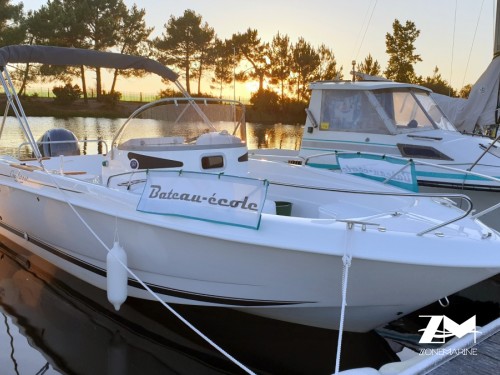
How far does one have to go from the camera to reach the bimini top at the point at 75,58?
16.9 ft

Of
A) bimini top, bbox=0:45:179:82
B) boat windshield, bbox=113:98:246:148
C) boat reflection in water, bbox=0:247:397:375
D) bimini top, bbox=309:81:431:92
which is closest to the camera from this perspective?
boat reflection in water, bbox=0:247:397:375

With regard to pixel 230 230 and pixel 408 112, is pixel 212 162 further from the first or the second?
pixel 408 112

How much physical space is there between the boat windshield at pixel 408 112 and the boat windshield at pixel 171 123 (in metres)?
3.39

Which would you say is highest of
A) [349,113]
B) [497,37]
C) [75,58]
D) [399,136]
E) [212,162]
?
[497,37]

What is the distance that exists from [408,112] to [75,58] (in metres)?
5.04

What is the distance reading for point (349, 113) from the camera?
8.02m

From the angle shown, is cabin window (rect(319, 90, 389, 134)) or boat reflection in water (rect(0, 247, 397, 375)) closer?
boat reflection in water (rect(0, 247, 397, 375))

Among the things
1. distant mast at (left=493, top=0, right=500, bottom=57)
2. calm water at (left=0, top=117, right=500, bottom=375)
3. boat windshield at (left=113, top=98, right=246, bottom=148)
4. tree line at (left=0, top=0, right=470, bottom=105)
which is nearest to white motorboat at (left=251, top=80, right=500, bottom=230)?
boat windshield at (left=113, top=98, right=246, bottom=148)

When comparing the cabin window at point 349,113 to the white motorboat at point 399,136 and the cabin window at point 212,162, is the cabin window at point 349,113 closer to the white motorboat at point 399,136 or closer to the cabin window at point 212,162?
the white motorboat at point 399,136

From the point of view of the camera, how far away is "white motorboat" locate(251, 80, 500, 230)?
22.5 feet

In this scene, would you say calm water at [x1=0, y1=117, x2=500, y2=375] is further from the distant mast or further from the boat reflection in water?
the distant mast

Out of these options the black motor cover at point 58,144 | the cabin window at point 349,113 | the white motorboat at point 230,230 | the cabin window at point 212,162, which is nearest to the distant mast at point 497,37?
the cabin window at point 349,113

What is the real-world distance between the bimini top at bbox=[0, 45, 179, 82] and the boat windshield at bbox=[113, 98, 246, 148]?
3.34ft

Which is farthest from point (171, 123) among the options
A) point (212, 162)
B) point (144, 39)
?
point (144, 39)
